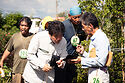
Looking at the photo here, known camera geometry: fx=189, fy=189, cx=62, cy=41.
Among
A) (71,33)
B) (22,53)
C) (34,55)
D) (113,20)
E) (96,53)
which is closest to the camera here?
(96,53)

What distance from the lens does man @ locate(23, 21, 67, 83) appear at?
7.95 ft

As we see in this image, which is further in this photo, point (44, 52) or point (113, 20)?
point (113, 20)

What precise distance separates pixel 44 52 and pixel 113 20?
245 centimetres

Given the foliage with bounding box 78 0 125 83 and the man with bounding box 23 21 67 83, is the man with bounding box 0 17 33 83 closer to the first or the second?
the man with bounding box 23 21 67 83

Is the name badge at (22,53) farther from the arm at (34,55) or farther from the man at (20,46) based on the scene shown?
the arm at (34,55)

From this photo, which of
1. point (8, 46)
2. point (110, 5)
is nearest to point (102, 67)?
point (8, 46)

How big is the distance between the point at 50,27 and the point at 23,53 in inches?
37.3

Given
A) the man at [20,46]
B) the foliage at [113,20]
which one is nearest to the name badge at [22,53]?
the man at [20,46]

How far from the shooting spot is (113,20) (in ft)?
14.5

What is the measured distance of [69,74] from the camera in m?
3.56

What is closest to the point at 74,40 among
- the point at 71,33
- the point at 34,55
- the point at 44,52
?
the point at 71,33

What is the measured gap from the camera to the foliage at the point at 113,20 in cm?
421

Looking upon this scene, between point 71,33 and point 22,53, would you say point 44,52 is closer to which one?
point 22,53

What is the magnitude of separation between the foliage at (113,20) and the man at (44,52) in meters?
1.96
